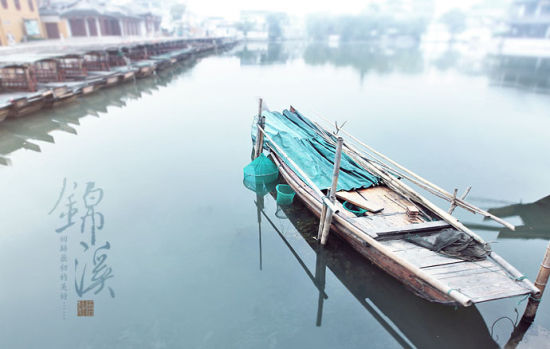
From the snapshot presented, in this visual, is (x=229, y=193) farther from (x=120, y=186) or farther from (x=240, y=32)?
(x=240, y=32)

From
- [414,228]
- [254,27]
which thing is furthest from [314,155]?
[254,27]

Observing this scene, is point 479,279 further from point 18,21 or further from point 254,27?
point 254,27

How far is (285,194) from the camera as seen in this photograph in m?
11.2

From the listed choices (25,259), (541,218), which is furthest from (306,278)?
(541,218)

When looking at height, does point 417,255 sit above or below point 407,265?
below

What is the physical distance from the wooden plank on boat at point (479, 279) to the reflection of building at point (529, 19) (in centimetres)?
8759

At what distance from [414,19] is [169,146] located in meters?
126

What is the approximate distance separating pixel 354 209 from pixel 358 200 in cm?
29

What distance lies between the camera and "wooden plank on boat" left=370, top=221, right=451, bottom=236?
7.68 metres

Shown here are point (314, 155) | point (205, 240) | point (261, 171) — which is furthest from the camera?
point (261, 171)

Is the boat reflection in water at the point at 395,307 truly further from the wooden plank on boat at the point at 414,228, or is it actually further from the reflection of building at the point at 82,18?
the reflection of building at the point at 82,18

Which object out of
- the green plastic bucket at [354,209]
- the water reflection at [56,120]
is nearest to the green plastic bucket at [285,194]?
the green plastic bucket at [354,209]

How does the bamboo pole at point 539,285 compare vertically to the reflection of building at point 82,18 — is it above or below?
below

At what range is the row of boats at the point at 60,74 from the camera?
19.6 m
